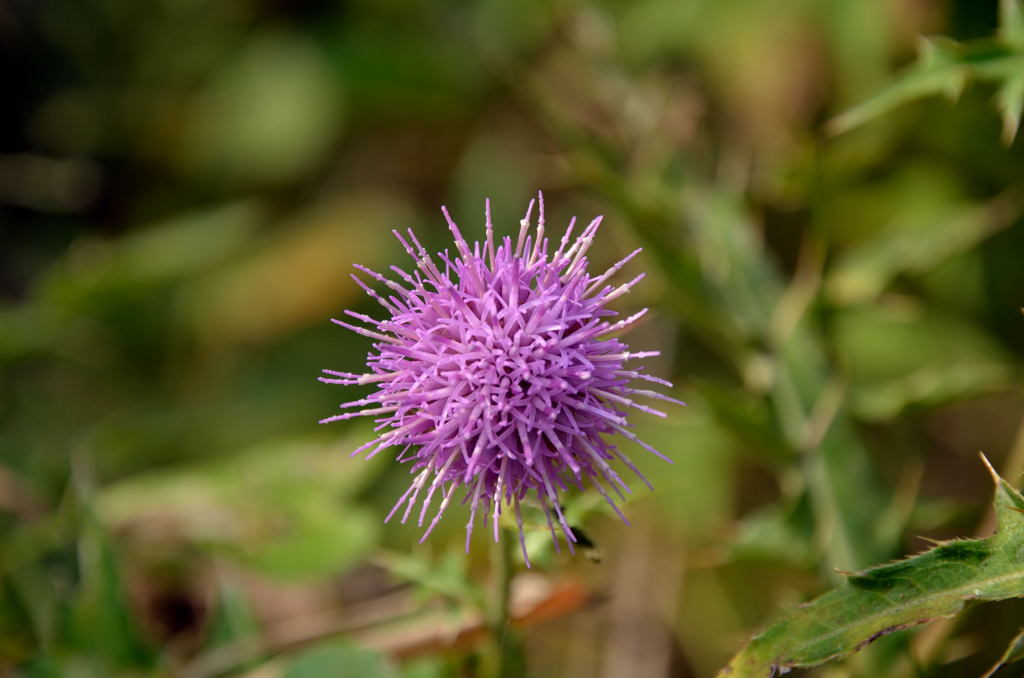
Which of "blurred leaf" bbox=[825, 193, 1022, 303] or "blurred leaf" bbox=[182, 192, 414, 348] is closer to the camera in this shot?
"blurred leaf" bbox=[825, 193, 1022, 303]

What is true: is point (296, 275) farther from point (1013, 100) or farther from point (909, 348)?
point (1013, 100)

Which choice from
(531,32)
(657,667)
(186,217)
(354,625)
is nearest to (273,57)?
(186,217)

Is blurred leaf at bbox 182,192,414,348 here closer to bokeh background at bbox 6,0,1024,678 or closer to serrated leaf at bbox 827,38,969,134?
bokeh background at bbox 6,0,1024,678

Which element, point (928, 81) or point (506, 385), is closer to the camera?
point (506, 385)

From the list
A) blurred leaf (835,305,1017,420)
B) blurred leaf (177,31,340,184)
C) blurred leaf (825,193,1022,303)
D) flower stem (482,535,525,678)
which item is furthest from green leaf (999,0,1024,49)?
blurred leaf (177,31,340,184)

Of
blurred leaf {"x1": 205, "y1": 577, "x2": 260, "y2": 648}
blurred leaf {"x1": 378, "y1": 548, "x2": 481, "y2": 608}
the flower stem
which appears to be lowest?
the flower stem

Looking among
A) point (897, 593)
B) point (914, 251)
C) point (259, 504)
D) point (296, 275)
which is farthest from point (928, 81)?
point (296, 275)

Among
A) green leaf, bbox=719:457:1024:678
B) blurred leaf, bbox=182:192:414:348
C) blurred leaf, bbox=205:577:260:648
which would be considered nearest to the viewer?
green leaf, bbox=719:457:1024:678

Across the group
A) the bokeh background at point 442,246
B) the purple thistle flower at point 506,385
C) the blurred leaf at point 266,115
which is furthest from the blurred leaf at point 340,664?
the blurred leaf at point 266,115
